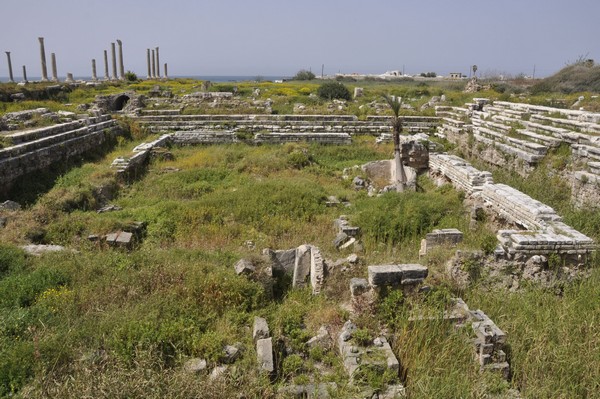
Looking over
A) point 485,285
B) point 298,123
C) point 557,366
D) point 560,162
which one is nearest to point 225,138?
point 298,123

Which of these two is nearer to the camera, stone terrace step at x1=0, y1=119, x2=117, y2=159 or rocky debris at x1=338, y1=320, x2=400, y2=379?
rocky debris at x1=338, y1=320, x2=400, y2=379

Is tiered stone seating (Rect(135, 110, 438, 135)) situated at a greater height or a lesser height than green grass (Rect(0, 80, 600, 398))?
greater

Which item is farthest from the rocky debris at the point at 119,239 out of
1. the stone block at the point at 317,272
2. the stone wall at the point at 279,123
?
the stone wall at the point at 279,123

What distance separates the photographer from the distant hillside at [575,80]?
31922mm

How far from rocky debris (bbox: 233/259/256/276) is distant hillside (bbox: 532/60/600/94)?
33.9 m

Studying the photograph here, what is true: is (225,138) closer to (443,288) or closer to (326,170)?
(326,170)

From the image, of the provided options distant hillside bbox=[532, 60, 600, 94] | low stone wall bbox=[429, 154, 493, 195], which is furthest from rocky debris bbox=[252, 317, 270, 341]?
distant hillside bbox=[532, 60, 600, 94]

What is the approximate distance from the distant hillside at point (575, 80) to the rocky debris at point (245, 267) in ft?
111

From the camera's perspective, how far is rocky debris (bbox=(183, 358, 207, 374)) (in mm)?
4664

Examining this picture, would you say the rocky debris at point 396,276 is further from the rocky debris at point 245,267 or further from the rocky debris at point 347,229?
the rocky debris at point 347,229

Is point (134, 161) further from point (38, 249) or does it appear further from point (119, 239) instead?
point (38, 249)

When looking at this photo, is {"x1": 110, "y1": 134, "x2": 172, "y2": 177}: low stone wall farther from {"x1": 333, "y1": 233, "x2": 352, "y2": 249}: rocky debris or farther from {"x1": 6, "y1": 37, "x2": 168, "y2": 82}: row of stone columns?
{"x1": 6, "y1": 37, "x2": 168, "y2": 82}: row of stone columns

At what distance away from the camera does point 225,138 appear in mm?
19203

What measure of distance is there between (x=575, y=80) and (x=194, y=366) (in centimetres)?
3869
